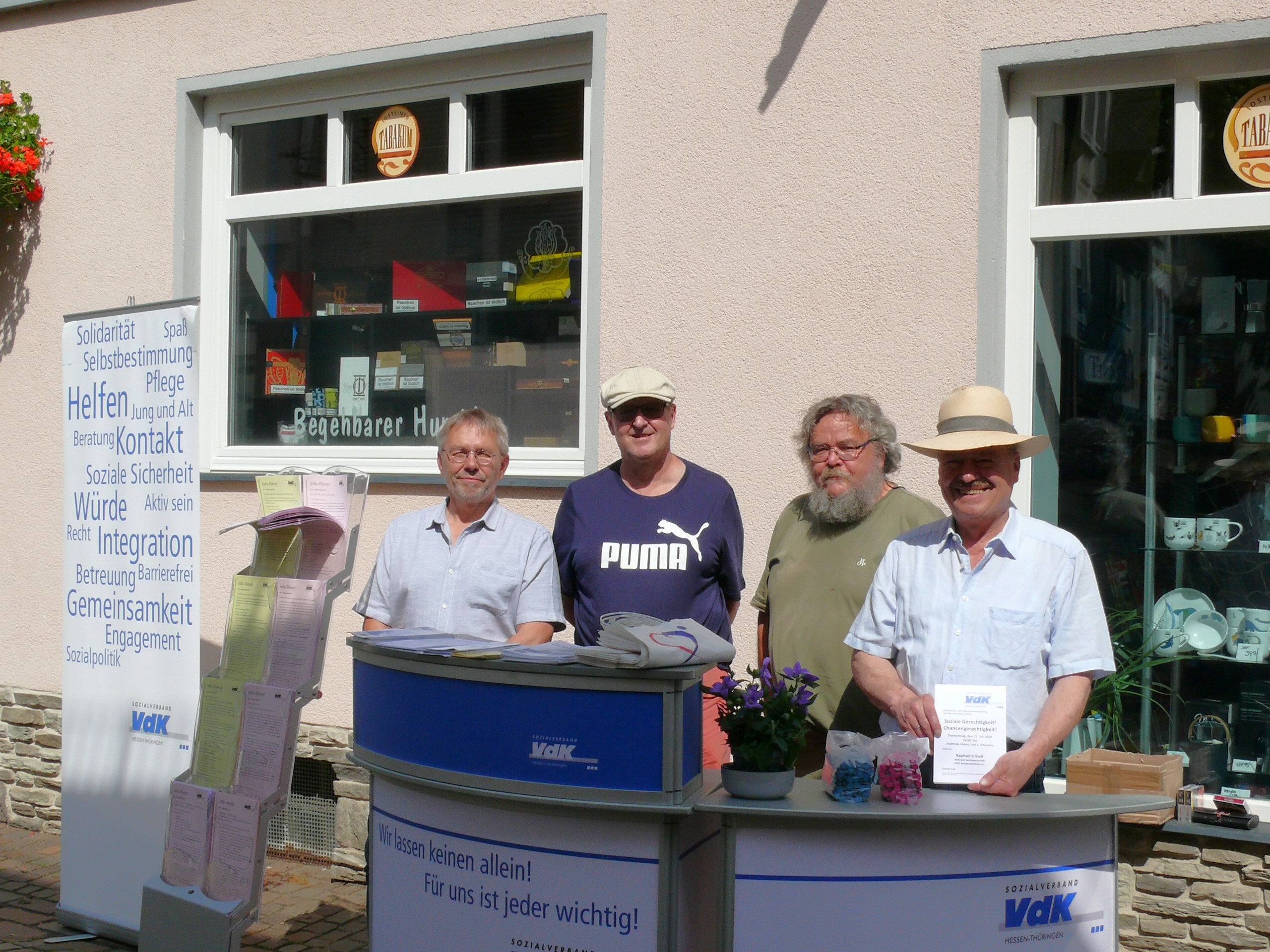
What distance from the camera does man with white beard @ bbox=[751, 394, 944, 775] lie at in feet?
11.7

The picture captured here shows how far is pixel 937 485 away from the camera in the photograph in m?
4.55

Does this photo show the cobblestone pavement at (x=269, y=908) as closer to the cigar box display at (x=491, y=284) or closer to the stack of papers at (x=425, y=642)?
the stack of papers at (x=425, y=642)

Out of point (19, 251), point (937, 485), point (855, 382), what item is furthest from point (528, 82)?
point (19, 251)

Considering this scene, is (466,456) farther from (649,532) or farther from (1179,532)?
(1179,532)

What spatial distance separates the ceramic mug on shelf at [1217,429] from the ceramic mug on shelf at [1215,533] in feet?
0.91

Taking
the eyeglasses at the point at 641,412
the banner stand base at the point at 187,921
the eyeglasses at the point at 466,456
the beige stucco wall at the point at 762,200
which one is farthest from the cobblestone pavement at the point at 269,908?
the eyeglasses at the point at 641,412

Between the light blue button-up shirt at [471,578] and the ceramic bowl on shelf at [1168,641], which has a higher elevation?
the light blue button-up shirt at [471,578]

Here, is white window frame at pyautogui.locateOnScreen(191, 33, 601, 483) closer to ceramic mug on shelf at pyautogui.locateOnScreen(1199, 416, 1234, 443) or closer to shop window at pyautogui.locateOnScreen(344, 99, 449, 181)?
shop window at pyautogui.locateOnScreen(344, 99, 449, 181)

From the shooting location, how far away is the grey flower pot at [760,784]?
274 centimetres

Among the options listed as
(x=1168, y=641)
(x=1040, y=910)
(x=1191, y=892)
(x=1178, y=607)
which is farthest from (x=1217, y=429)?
(x=1040, y=910)

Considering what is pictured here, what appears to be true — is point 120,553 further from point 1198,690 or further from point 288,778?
point 1198,690

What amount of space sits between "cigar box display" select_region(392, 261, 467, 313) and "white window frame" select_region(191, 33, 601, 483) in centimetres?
30

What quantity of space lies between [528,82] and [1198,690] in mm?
3705

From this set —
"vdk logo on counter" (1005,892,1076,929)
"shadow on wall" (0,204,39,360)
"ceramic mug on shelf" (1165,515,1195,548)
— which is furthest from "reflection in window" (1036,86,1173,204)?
"shadow on wall" (0,204,39,360)
